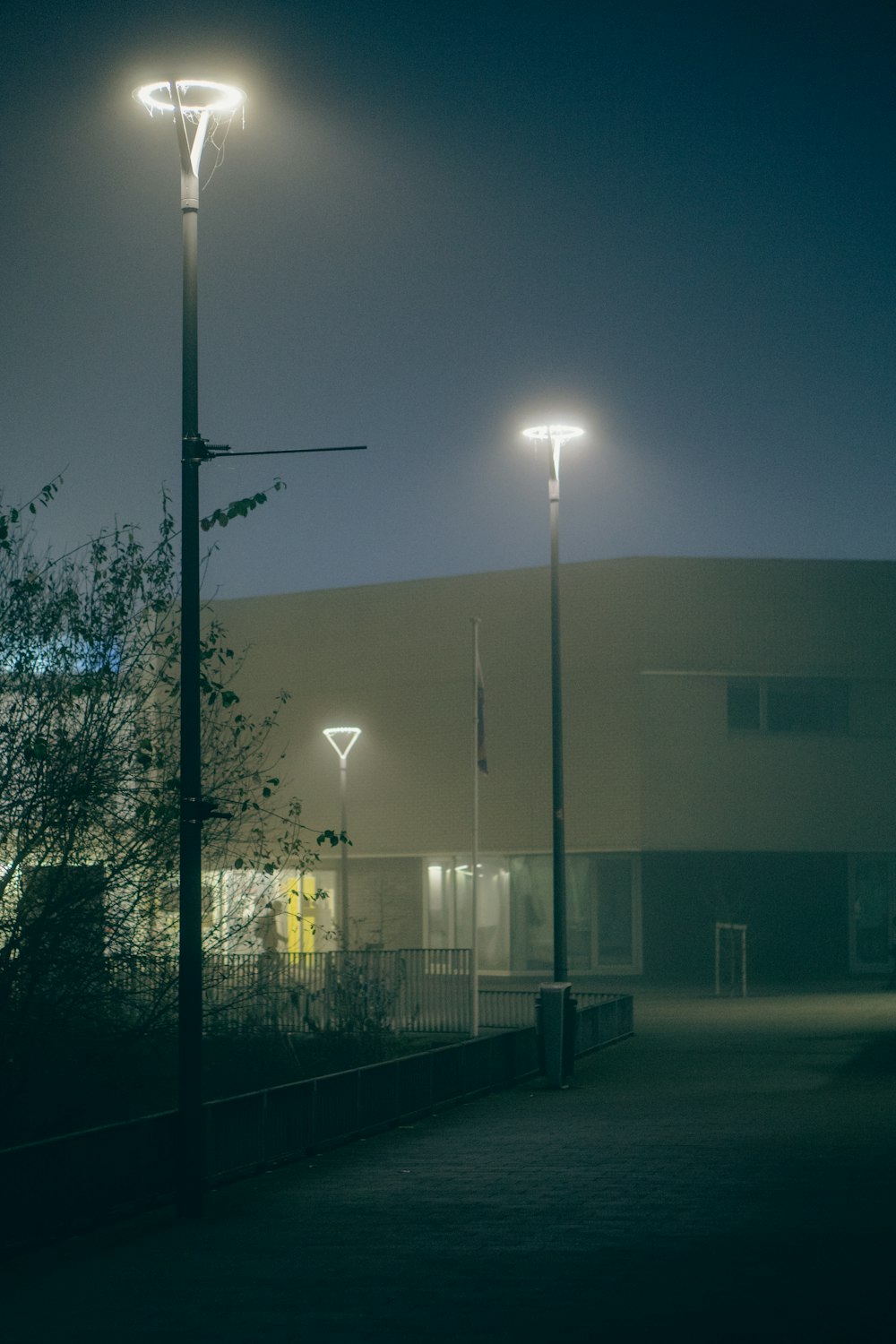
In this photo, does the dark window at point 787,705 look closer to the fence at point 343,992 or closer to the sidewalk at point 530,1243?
the fence at point 343,992

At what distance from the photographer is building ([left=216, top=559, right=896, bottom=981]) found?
45.5m

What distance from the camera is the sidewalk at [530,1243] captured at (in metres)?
8.37

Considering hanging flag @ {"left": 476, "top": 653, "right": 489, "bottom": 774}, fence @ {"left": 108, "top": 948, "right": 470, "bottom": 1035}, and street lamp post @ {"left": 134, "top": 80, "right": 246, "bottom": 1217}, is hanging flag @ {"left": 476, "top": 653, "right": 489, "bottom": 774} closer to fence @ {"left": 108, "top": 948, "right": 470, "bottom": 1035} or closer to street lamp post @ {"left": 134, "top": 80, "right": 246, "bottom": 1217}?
fence @ {"left": 108, "top": 948, "right": 470, "bottom": 1035}

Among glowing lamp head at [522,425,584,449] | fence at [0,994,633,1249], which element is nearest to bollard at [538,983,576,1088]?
fence at [0,994,633,1249]

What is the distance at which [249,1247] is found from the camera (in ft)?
34.2

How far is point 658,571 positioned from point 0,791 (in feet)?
111

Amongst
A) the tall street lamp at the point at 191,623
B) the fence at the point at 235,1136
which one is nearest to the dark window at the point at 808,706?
the fence at the point at 235,1136

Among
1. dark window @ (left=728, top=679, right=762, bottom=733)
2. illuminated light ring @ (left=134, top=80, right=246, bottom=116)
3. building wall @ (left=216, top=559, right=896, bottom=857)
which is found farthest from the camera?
dark window @ (left=728, top=679, right=762, bottom=733)

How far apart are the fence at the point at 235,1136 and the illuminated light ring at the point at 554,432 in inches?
322

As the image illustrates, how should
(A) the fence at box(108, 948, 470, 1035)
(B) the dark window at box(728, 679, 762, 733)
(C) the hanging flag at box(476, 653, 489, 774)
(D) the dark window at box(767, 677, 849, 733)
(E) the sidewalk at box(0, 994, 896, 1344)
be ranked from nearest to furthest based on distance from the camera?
(E) the sidewalk at box(0, 994, 896, 1344)
(A) the fence at box(108, 948, 470, 1035)
(C) the hanging flag at box(476, 653, 489, 774)
(B) the dark window at box(728, 679, 762, 733)
(D) the dark window at box(767, 677, 849, 733)

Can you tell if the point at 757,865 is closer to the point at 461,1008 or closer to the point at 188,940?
the point at 461,1008

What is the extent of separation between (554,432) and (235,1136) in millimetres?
12824

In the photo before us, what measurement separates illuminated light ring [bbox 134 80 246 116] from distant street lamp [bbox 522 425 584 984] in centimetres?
1047

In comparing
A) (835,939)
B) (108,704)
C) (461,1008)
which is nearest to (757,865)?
(835,939)
